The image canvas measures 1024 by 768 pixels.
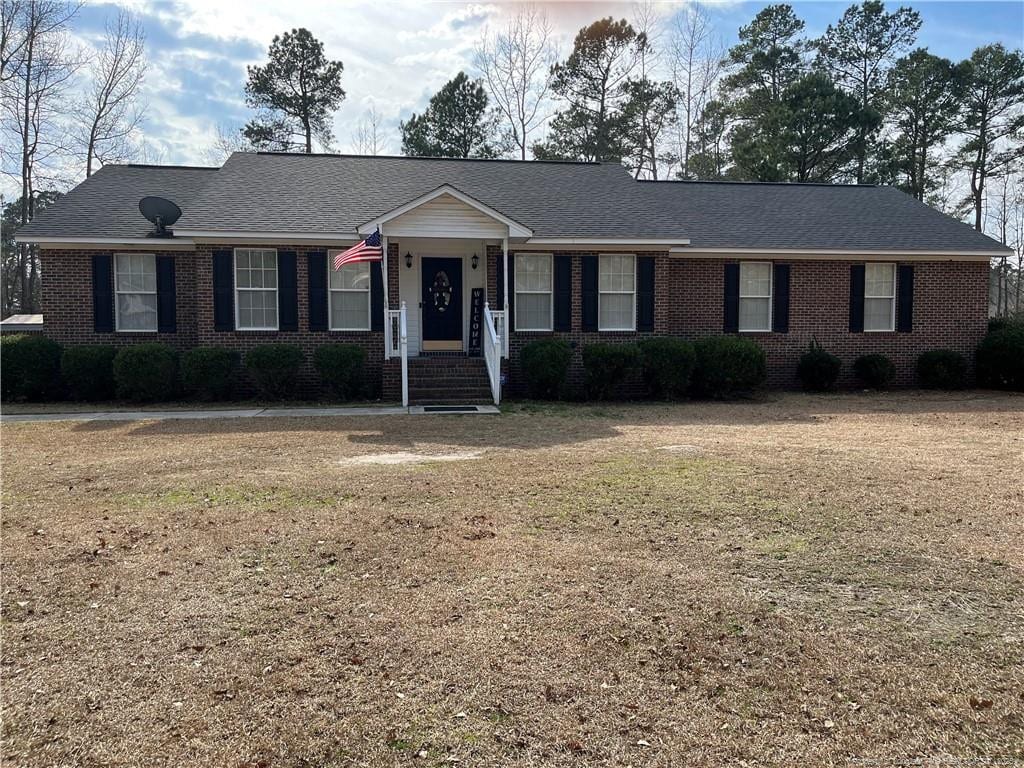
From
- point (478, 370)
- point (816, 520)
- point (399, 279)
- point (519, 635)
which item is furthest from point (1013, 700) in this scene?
point (399, 279)

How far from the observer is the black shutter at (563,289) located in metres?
15.1

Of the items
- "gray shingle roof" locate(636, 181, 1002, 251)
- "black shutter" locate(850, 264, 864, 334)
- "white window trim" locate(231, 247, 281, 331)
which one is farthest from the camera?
"black shutter" locate(850, 264, 864, 334)

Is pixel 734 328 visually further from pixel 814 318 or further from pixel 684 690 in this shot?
pixel 684 690

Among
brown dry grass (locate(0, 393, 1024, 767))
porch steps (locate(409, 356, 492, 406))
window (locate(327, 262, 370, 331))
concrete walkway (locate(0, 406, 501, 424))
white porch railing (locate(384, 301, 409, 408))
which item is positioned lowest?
brown dry grass (locate(0, 393, 1024, 767))

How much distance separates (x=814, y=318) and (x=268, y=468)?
42.6 feet

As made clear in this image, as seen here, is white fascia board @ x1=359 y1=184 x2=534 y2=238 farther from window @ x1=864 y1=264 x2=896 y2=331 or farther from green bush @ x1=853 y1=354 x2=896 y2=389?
window @ x1=864 y1=264 x2=896 y2=331

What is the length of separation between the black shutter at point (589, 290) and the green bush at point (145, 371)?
8.03m

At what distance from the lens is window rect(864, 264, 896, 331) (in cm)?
1648

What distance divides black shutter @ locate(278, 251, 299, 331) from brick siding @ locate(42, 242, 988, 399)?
0.40ft

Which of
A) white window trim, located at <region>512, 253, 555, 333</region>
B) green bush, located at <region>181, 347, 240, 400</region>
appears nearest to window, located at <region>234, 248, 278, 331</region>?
green bush, located at <region>181, 347, 240, 400</region>

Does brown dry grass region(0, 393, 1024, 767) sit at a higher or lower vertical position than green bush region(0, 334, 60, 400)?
lower

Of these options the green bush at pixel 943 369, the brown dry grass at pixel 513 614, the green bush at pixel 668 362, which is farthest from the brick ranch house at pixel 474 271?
the brown dry grass at pixel 513 614

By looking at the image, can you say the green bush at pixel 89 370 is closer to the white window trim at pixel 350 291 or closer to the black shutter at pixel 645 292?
the white window trim at pixel 350 291

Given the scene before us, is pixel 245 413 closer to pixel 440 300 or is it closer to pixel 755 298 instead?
pixel 440 300
